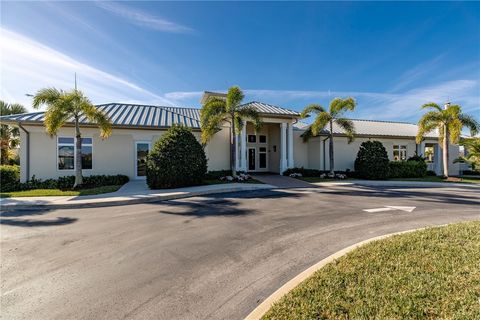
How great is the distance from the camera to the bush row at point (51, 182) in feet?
43.7

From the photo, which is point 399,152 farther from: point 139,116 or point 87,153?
point 87,153

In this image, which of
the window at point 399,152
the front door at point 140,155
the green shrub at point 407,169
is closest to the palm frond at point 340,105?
the green shrub at point 407,169

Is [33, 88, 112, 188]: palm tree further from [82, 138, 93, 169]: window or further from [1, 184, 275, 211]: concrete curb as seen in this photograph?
[1, 184, 275, 211]: concrete curb

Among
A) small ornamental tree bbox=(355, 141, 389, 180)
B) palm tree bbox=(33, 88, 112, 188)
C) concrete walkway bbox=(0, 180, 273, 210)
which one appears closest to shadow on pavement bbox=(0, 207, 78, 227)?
concrete walkway bbox=(0, 180, 273, 210)

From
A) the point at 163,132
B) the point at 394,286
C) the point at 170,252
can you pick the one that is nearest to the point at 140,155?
the point at 163,132

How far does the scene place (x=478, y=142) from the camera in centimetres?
1551

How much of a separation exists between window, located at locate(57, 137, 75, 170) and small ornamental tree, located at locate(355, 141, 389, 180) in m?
21.8

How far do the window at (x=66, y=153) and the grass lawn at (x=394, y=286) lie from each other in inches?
686

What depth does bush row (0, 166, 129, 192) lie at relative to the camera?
13.3 m

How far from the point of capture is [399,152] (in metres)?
24.5

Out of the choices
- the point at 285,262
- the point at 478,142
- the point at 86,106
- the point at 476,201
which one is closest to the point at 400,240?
the point at 285,262

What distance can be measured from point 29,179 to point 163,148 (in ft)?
31.2

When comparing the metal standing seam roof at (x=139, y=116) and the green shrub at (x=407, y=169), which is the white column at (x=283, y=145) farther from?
the green shrub at (x=407, y=169)

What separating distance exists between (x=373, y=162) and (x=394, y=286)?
718 inches
